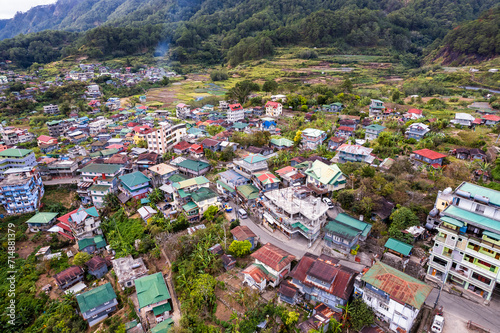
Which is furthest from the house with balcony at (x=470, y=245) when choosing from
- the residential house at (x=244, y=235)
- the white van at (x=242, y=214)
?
the white van at (x=242, y=214)

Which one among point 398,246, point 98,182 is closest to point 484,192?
point 398,246

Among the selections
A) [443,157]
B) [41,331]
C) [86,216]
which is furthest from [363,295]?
[86,216]

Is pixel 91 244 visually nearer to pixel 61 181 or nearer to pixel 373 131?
pixel 61 181

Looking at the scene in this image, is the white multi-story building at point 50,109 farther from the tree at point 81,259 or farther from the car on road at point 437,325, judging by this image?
the car on road at point 437,325

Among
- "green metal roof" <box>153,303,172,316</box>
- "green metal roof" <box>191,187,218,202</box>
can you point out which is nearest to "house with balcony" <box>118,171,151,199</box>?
"green metal roof" <box>191,187,218,202</box>

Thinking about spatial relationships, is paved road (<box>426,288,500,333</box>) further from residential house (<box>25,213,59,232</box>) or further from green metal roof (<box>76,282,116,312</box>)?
residential house (<box>25,213,59,232</box>)
